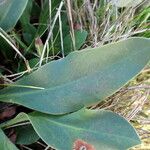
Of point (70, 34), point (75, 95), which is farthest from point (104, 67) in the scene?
point (70, 34)

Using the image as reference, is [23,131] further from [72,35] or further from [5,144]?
[72,35]

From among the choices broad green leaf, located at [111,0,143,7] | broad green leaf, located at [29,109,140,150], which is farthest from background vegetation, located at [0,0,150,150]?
broad green leaf, located at [29,109,140,150]

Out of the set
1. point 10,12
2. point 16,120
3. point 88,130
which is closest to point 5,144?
point 16,120

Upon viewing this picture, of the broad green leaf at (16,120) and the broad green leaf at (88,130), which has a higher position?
the broad green leaf at (16,120)

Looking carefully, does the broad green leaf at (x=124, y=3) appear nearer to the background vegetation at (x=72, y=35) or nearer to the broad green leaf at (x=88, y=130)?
the background vegetation at (x=72, y=35)

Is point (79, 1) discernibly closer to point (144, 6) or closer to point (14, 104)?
point (144, 6)

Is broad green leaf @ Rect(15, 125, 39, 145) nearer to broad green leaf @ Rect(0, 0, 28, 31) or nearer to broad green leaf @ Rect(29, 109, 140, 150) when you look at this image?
broad green leaf @ Rect(29, 109, 140, 150)

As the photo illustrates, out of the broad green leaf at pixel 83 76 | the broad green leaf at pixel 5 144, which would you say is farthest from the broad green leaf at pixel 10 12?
the broad green leaf at pixel 5 144
